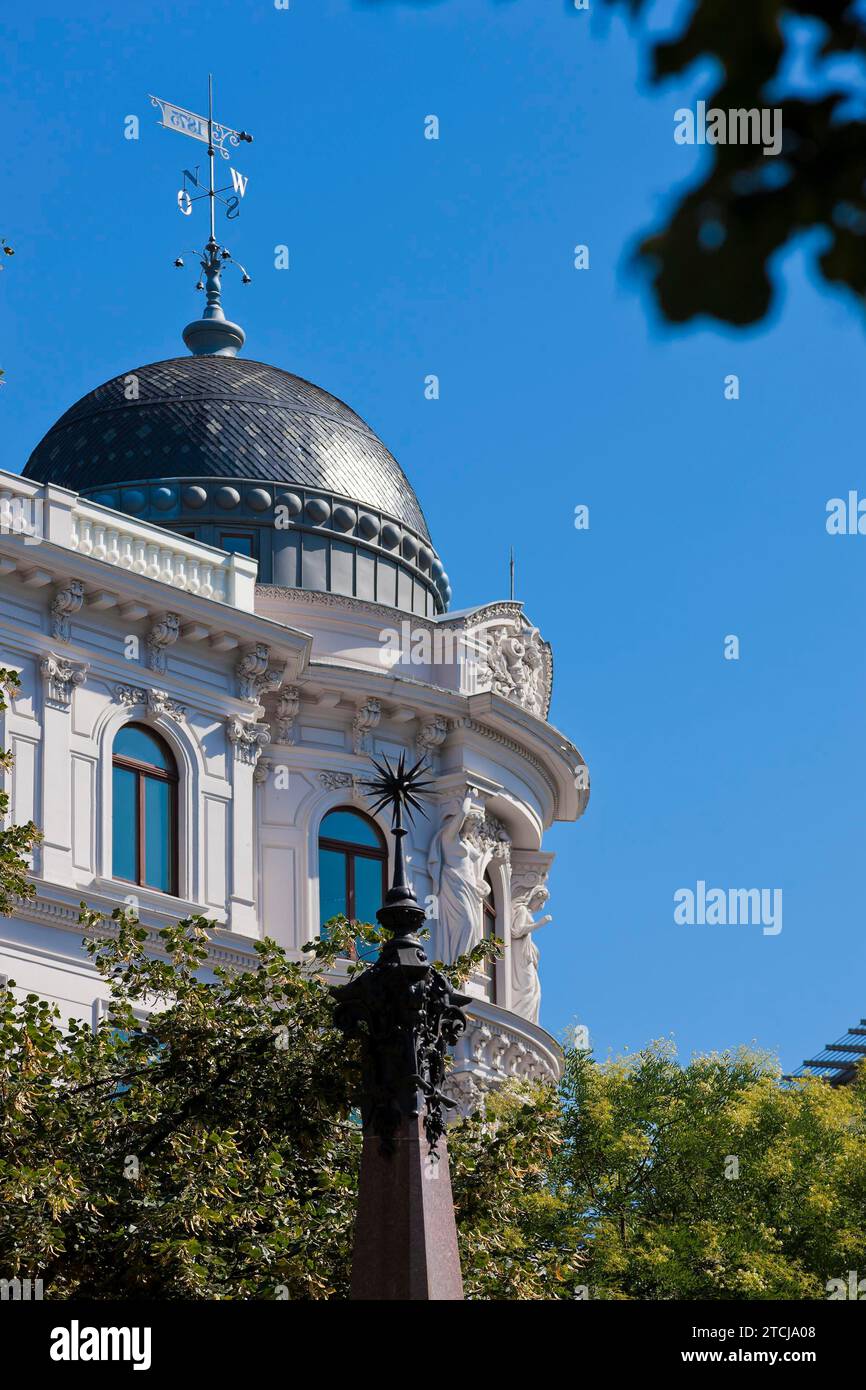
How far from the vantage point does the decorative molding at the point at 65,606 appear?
33656 mm

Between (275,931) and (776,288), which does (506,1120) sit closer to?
(275,931)

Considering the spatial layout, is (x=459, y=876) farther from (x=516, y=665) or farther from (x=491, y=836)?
(x=516, y=665)

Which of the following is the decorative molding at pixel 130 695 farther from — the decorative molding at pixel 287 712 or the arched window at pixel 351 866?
the arched window at pixel 351 866

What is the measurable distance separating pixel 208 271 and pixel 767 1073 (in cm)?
1943

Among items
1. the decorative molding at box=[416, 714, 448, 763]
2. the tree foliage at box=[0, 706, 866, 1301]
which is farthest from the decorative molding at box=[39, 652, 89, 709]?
the tree foliage at box=[0, 706, 866, 1301]

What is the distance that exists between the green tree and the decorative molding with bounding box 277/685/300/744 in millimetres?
7884

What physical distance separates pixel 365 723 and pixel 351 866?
242 cm

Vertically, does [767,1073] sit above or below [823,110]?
above

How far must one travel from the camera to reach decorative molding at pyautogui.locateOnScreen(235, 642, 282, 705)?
36.5m

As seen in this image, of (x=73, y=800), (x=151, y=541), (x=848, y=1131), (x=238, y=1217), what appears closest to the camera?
(x=238, y=1217)

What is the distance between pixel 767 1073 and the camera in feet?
133

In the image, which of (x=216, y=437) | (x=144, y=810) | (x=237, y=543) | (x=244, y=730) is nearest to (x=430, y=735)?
(x=244, y=730)

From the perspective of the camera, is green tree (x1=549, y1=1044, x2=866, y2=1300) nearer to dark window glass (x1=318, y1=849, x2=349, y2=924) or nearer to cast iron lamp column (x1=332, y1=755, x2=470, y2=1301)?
dark window glass (x1=318, y1=849, x2=349, y2=924)
